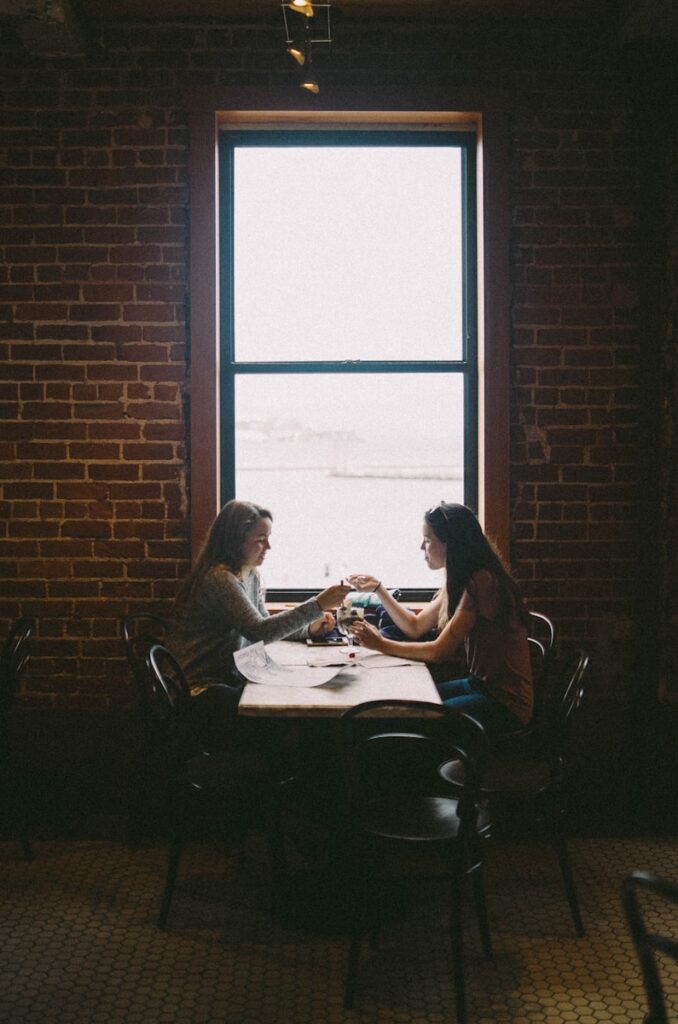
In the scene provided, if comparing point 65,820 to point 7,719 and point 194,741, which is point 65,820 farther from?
point 194,741

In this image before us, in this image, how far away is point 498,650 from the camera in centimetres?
310

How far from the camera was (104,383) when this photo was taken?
12.2ft

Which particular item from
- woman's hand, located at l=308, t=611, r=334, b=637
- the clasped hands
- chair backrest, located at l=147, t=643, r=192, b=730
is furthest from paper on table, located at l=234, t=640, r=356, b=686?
woman's hand, located at l=308, t=611, r=334, b=637

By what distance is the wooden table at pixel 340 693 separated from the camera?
256 centimetres

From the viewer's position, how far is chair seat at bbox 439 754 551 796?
9.04 ft

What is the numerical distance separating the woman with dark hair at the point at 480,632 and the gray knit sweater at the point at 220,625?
0.28 m

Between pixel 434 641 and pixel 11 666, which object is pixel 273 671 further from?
pixel 11 666

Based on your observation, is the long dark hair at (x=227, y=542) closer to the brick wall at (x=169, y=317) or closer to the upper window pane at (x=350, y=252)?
the brick wall at (x=169, y=317)

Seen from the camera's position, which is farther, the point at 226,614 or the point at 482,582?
the point at 226,614

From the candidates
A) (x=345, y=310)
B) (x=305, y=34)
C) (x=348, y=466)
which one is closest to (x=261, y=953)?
(x=348, y=466)

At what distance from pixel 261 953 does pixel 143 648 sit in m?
1.48

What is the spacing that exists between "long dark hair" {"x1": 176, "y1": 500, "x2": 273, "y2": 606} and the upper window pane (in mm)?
855

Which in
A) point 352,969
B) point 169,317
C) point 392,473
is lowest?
point 352,969

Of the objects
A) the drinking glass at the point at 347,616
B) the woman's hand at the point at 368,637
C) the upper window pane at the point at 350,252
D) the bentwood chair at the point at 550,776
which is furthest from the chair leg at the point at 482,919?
the upper window pane at the point at 350,252
